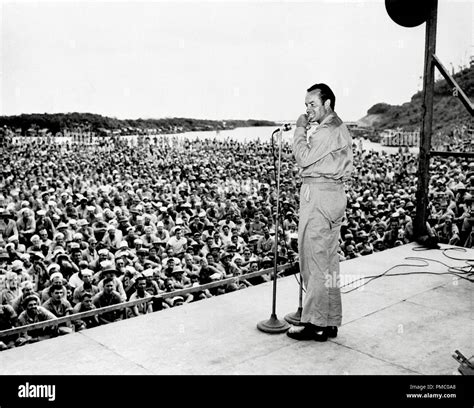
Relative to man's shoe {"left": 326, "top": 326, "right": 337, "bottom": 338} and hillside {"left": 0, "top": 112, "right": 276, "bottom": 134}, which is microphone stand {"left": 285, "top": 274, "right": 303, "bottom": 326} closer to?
man's shoe {"left": 326, "top": 326, "right": 337, "bottom": 338}

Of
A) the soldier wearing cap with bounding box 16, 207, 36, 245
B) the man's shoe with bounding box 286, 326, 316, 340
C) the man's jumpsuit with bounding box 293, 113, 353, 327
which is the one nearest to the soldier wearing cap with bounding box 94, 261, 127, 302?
the soldier wearing cap with bounding box 16, 207, 36, 245

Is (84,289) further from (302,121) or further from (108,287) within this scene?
(302,121)

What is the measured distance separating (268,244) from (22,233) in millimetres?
4747

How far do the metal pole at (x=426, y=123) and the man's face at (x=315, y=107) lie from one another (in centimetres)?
265

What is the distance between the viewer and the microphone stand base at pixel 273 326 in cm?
286

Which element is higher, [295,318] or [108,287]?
[295,318]

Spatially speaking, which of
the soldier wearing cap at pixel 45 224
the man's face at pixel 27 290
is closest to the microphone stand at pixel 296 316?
→ the man's face at pixel 27 290

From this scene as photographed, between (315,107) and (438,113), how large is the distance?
1299 inches

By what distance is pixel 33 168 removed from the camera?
17.6m

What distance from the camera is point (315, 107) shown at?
2.66 meters

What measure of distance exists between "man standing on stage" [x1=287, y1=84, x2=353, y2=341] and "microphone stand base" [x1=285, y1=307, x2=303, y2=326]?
10.3 inches

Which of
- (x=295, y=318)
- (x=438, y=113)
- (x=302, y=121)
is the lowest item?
(x=295, y=318)

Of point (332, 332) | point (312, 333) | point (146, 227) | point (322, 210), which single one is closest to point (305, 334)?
point (312, 333)

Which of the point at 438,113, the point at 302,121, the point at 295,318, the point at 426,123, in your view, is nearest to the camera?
the point at 302,121
